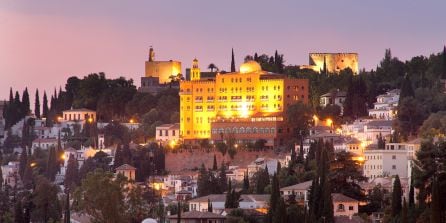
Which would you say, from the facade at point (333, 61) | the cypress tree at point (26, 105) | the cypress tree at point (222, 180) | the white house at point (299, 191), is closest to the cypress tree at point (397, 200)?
→ the white house at point (299, 191)

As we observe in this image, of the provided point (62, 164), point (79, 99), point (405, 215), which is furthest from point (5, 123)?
point (405, 215)

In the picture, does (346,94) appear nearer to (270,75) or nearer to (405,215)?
(270,75)

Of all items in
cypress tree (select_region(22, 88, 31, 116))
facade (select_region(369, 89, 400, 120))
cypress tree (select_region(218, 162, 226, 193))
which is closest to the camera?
cypress tree (select_region(218, 162, 226, 193))

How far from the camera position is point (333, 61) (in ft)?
259

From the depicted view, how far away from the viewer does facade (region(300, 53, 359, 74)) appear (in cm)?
7844

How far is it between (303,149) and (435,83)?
28.2ft

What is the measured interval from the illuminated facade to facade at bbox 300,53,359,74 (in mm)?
9291

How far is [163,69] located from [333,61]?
8.89 meters

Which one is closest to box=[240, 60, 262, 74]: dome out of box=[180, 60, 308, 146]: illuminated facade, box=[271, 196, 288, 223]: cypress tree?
box=[180, 60, 308, 146]: illuminated facade

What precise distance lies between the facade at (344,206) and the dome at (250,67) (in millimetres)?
22455

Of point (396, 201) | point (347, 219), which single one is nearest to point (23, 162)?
point (347, 219)

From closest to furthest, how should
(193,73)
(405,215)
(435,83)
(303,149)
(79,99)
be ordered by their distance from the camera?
(405,215), (303,149), (435,83), (193,73), (79,99)

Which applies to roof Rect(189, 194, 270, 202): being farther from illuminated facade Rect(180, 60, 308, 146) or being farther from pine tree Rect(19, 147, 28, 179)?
pine tree Rect(19, 147, 28, 179)

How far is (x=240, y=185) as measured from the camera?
191 feet
